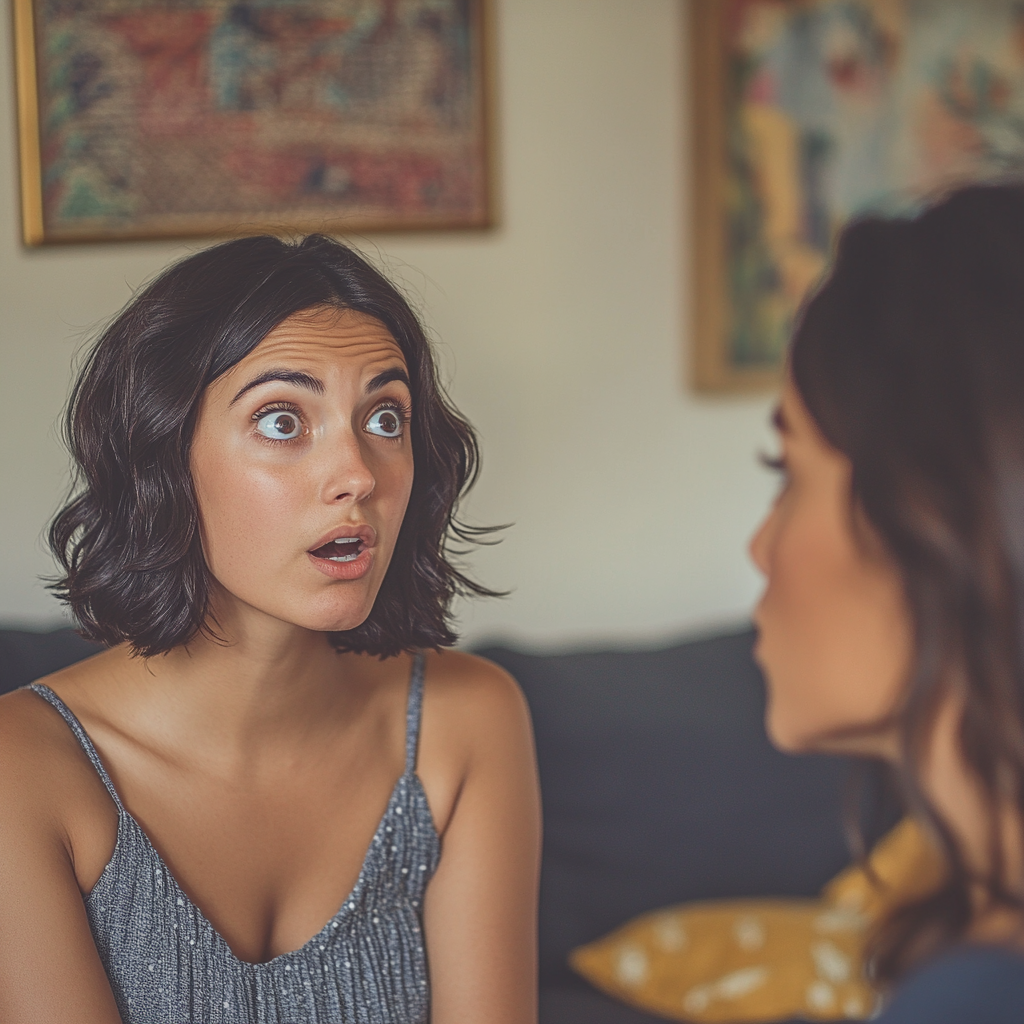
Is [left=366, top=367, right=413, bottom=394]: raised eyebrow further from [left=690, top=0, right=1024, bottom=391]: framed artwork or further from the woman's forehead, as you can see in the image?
[left=690, top=0, right=1024, bottom=391]: framed artwork

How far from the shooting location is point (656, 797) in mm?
1911

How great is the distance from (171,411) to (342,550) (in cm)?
19

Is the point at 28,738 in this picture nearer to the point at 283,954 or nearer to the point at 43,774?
the point at 43,774

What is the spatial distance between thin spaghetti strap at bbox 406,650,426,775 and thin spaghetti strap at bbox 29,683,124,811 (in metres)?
0.30

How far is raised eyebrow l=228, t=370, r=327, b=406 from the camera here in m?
1.01

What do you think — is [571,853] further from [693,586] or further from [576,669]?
[693,586]

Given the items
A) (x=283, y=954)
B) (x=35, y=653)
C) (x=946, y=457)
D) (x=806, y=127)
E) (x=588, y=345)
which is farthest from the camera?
(x=806, y=127)

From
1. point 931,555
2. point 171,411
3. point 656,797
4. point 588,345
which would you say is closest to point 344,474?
point 171,411

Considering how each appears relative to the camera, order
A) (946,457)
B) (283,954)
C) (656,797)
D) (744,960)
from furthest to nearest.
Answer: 1. (656,797)
2. (744,960)
3. (283,954)
4. (946,457)

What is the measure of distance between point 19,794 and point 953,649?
2.58 ft

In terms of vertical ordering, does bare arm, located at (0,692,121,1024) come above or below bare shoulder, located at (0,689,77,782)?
below

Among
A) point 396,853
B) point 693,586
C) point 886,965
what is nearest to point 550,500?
point 693,586

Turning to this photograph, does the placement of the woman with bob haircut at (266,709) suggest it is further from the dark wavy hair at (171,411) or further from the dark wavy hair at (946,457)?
the dark wavy hair at (946,457)

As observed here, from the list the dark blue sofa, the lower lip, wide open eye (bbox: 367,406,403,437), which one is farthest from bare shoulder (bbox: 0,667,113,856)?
the dark blue sofa
